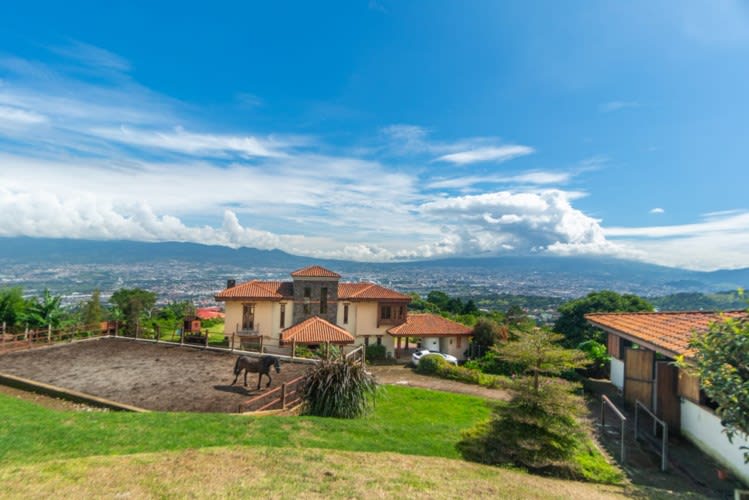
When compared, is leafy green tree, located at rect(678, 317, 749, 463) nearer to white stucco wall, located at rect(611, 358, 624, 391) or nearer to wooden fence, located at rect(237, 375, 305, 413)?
wooden fence, located at rect(237, 375, 305, 413)

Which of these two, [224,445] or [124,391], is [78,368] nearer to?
[124,391]

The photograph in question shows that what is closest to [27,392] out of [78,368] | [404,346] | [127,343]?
[78,368]

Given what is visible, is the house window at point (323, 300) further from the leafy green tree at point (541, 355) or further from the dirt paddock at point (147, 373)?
the leafy green tree at point (541, 355)

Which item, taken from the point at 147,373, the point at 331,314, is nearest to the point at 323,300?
the point at 331,314

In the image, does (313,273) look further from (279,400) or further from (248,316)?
(279,400)

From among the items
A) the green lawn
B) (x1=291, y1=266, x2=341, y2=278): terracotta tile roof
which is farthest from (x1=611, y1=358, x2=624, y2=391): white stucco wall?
(x1=291, y1=266, x2=341, y2=278): terracotta tile roof

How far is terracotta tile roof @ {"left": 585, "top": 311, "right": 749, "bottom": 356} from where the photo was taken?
386 inches

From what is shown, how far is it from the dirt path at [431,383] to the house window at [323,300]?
279 inches

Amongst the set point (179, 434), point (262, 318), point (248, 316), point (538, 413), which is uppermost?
point (538, 413)

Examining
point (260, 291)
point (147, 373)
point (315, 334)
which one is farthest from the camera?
point (260, 291)

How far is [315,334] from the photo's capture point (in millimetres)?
25062

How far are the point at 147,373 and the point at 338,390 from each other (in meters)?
7.76

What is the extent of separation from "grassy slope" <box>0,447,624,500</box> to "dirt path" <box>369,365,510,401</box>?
10.9 m

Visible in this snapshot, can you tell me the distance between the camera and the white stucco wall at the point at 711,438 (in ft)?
25.7
